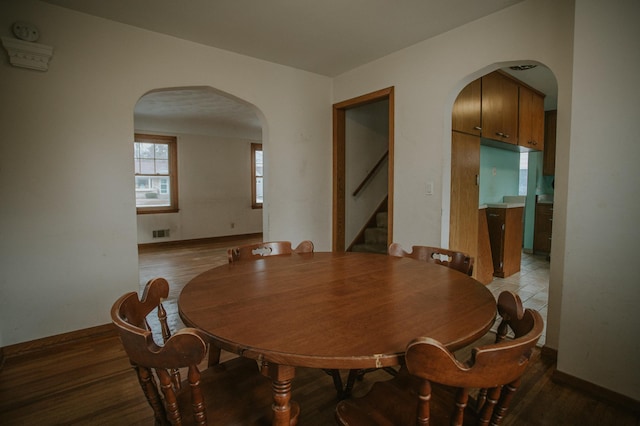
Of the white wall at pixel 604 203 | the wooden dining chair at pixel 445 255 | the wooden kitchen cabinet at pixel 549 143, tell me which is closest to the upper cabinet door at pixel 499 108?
the white wall at pixel 604 203

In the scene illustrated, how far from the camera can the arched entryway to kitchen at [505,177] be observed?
129 inches

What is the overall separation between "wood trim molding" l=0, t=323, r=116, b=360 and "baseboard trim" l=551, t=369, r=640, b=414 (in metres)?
3.38

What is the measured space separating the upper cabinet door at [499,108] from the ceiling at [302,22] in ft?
3.83

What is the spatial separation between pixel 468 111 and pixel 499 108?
801 millimetres

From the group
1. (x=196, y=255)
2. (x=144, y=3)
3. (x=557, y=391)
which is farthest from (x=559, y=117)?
(x=196, y=255)

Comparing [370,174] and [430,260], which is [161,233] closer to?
[370,174]

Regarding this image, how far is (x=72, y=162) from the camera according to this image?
251cm

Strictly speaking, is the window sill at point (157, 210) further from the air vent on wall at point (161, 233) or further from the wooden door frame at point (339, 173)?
the wooden door frame at point (339, 173)

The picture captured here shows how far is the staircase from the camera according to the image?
4.35 meters

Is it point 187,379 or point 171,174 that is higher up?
point 171,174

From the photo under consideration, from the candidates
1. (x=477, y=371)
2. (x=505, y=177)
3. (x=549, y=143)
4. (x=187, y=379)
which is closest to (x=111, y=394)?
(x=187, y=379)

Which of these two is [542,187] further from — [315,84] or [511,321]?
[511,321]

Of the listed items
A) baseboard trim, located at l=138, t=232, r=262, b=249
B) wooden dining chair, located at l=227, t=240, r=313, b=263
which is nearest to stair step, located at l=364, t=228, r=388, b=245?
wooden dining chair, located at l=227, t=240, r=313, b=263

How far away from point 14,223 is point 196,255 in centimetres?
361
